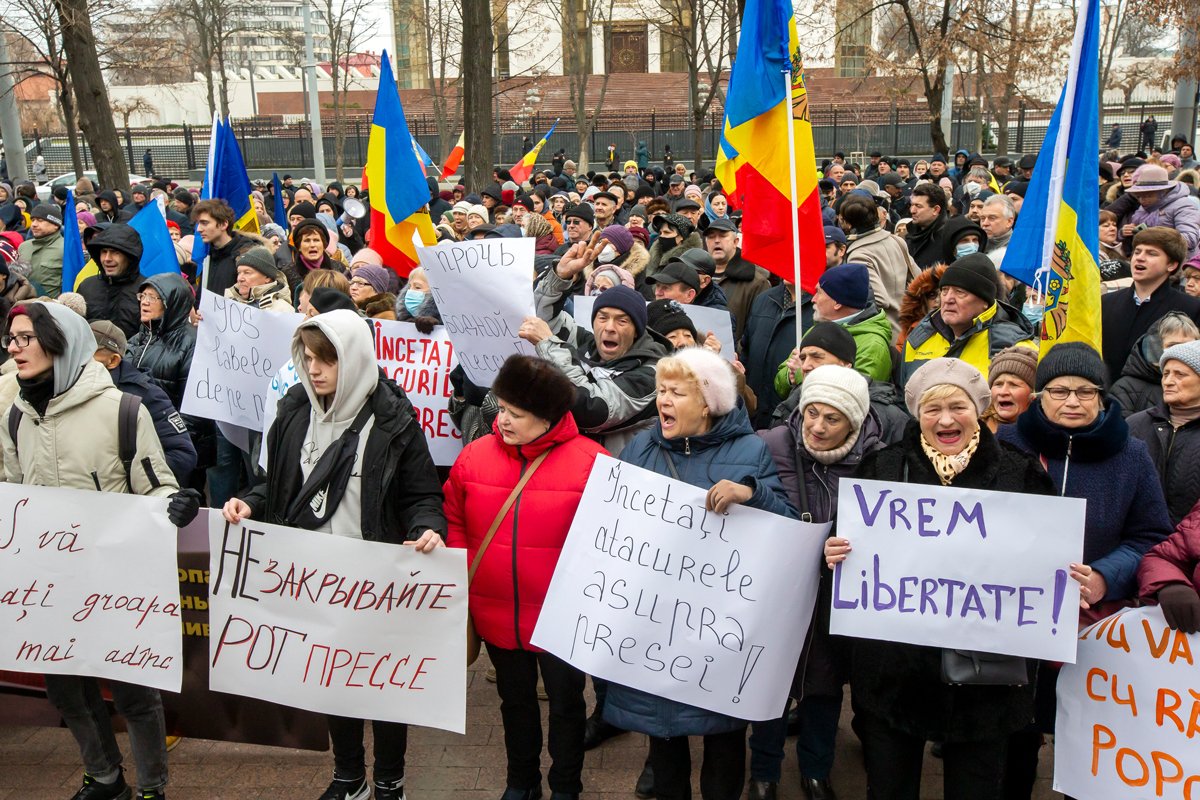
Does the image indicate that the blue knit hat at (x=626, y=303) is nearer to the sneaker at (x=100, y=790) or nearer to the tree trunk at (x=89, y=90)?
the sneaker at (x=100, y=790)

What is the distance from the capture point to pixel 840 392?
378 centimetres

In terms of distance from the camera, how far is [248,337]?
19.6ft

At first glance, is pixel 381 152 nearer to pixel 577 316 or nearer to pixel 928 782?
pixel 577 316

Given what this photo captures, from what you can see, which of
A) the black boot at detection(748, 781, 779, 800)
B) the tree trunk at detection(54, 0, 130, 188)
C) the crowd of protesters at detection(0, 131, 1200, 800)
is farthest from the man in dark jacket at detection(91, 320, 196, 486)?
the tree trunk at detection(54, 0, 130, 188)

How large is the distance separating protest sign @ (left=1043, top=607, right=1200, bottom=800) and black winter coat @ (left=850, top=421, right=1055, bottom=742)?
18 centimetres

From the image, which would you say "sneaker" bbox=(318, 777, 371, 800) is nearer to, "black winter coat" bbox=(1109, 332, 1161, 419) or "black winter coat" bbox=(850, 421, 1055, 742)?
"black winter coat" bbox=(850, 421, 1055, 742)

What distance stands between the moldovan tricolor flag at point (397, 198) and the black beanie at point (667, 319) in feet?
8.12

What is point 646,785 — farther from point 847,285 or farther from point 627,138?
point 627,138

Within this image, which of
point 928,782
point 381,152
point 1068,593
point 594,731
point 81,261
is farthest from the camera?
point 81,261

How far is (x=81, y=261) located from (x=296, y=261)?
173 cm

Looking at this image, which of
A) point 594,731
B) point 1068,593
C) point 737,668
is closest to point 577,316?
point 594,731

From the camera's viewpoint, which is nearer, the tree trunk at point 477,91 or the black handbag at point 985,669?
the black handbag at point 985,669

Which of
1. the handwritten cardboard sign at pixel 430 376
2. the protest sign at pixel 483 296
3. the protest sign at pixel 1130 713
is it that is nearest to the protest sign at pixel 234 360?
the handwritten cardboard sign at pixel 430 376

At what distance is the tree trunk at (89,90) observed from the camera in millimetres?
16438
